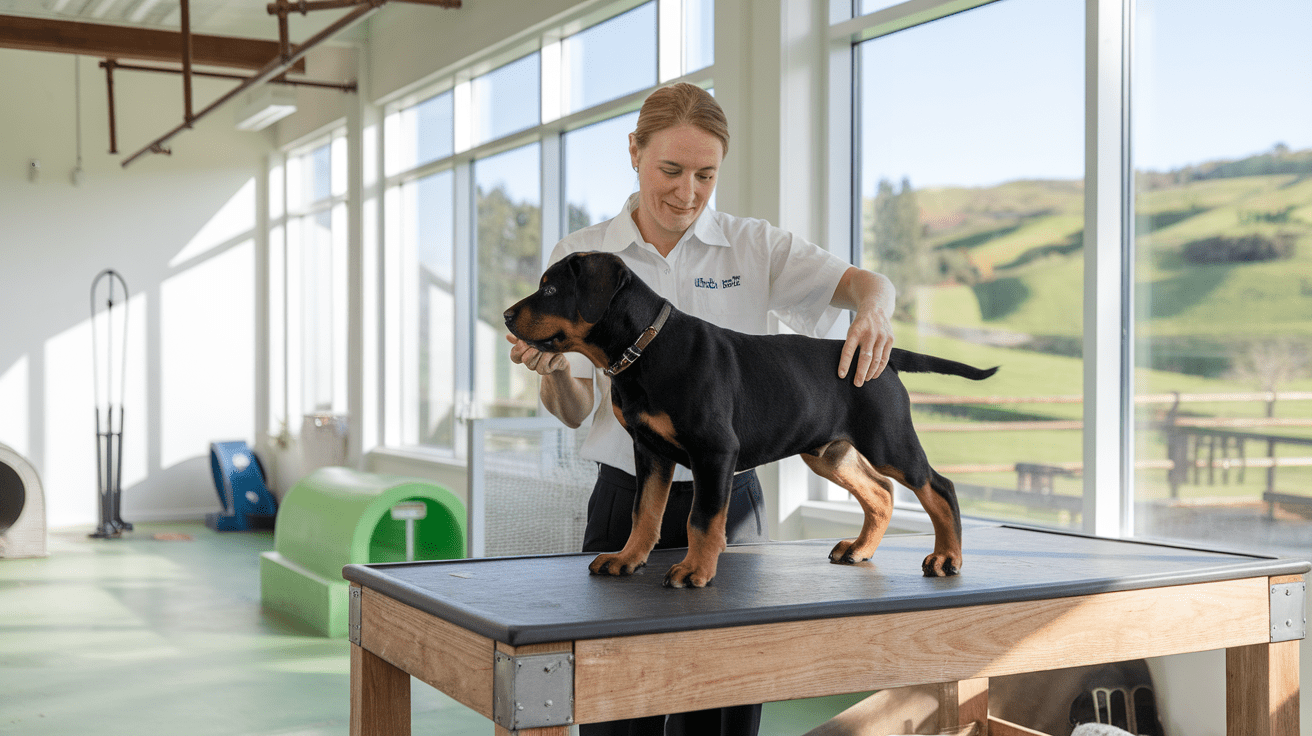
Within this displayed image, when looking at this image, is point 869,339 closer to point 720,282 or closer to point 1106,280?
point 720,282

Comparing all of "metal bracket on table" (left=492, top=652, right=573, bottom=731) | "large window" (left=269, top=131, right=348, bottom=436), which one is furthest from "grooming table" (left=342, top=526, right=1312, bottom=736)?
"large window" (left=269, top=131, right=348, bottom=436)

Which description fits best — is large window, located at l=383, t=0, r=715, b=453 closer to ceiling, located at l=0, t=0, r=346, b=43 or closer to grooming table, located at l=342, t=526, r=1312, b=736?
ceiling, located at l=0, t=0, r=346, b=43

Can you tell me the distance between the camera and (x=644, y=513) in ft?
5.26

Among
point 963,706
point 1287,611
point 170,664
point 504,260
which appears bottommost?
point 170,664

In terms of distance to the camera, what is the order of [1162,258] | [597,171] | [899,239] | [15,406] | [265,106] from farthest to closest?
[15,406] < [265,106] < [597,171] < [899,239] < [1162,258]

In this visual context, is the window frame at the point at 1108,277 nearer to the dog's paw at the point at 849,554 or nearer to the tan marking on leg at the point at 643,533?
the dog's paw at the point at 849,554

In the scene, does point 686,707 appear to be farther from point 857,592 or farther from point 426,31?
point 426,31

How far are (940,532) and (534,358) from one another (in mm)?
694

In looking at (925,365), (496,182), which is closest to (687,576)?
(925,365)

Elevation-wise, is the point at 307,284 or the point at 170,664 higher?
the point at 307,284

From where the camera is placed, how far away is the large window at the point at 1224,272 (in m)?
2.96

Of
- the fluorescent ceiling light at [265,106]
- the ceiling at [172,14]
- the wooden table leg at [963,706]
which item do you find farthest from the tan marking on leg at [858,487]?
the fluorescent ceiling light at [265,106]

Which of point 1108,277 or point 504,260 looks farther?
point 504,260

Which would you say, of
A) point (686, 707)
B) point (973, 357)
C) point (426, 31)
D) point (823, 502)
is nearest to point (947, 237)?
point (973, 357)
